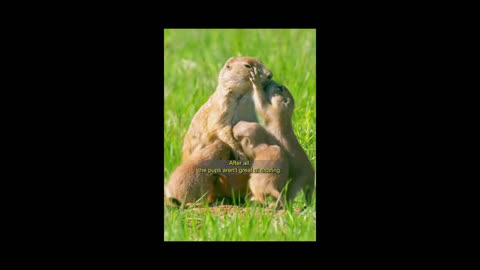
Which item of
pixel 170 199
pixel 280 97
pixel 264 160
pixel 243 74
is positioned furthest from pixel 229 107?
pixel 170 199

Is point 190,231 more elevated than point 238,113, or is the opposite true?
point 238,113

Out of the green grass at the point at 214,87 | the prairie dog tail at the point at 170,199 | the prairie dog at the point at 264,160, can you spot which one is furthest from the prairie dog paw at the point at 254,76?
the prairie dog tail at the point at 170,199

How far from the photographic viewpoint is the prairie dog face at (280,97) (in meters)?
7.51

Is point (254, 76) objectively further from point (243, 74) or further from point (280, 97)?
point (280, 97)

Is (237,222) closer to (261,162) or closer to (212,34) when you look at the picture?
(261,162)

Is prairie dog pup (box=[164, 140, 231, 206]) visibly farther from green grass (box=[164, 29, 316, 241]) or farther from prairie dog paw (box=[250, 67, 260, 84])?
prairie dog paw (box=[250, 67, 260, 84])

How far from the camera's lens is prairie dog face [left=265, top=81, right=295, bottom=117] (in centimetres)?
751

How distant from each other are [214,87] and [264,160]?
74 cm

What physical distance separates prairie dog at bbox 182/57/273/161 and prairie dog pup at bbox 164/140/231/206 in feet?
0.26

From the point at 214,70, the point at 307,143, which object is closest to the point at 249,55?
the point at 214,70

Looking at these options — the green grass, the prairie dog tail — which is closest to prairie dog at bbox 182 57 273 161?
the green grass

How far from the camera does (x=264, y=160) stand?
7.39 metres

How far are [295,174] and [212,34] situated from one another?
1211 mm

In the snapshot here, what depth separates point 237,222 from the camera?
7.30 metres
